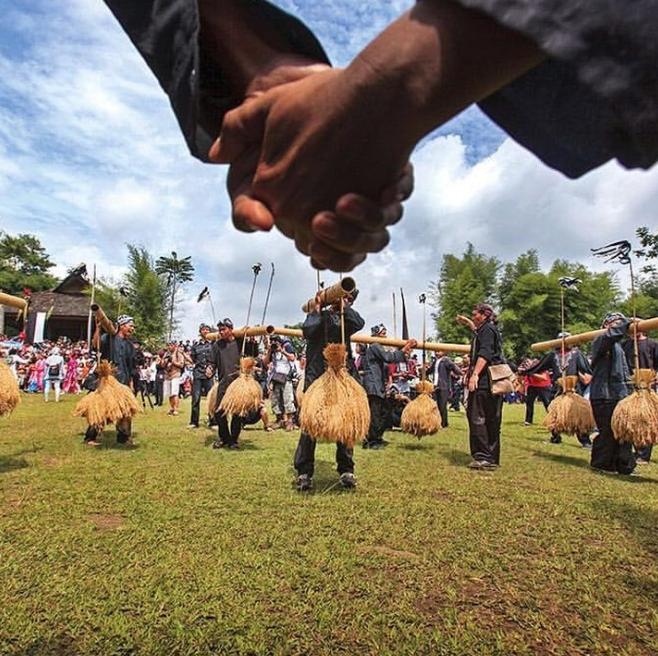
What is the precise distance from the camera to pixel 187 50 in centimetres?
94

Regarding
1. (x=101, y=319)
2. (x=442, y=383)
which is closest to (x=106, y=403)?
(x=101, y=319)

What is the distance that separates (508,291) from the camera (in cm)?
5122

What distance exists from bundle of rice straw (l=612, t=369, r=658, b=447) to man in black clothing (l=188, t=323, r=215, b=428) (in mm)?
8093

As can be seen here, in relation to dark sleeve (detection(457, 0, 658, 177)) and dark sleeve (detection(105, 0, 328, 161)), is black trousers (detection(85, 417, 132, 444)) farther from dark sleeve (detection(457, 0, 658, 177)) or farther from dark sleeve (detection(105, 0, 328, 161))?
dark sleeve (detection(457, 0, 658, 177))

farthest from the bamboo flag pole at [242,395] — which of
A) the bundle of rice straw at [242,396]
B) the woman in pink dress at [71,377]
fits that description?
the woman in pink dress at [71,377]

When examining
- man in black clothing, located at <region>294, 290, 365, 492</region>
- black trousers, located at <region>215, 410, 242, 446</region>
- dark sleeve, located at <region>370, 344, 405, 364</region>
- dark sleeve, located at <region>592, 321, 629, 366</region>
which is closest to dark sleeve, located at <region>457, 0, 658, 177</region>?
man in black clothing, located at <region>294, 290, 365, 492</region>

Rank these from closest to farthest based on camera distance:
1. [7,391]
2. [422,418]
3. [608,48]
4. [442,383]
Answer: [608,48] → [7,391] → [422,418] → [442,383]

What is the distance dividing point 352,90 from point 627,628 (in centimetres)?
347

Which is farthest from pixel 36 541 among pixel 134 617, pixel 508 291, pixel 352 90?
pixel 508 291

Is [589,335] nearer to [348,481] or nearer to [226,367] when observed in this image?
[348,481]

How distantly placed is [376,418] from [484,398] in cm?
238

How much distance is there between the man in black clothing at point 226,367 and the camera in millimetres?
9180

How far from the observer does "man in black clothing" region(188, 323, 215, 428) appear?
1209 centimetres

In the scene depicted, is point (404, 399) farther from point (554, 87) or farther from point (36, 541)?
point (554, 87)
